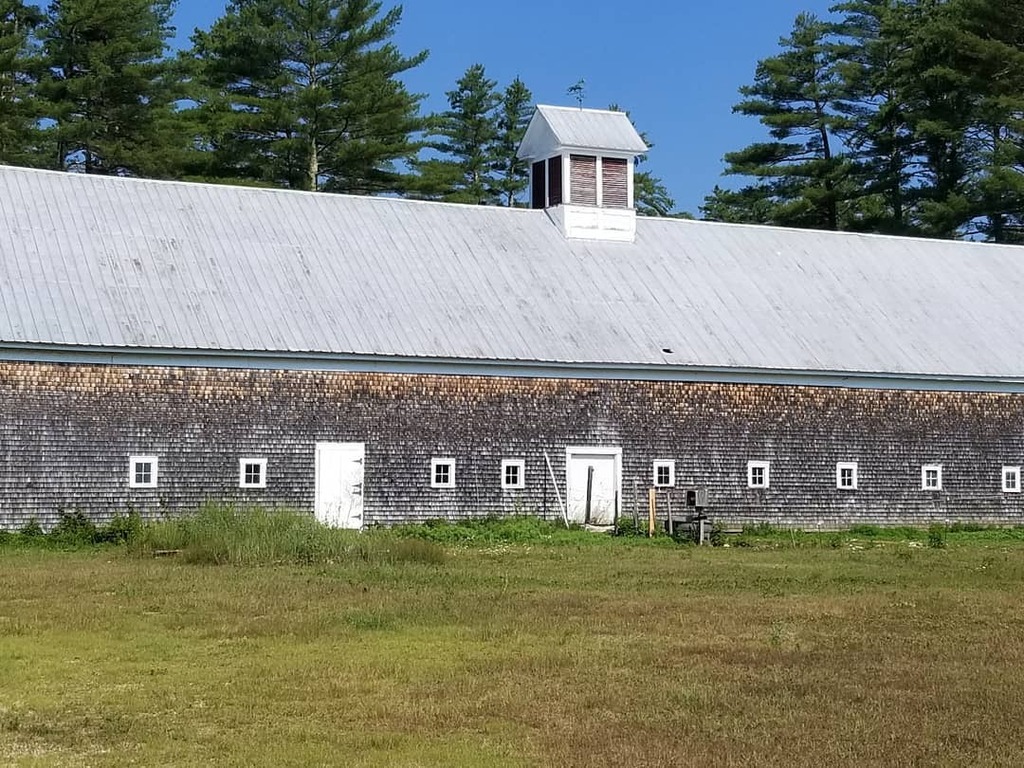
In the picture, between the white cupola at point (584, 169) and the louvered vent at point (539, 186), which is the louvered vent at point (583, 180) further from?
the louvered vent at point (539, 186)

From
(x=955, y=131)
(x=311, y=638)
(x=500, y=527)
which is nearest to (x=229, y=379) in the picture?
(x=500, y=527)

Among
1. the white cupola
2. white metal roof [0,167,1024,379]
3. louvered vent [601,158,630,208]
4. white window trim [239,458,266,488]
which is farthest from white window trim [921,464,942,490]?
white window trim [239,458,266,488]

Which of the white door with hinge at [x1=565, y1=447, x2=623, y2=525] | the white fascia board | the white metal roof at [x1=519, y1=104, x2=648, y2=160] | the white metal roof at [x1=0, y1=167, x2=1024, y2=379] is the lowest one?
the white door with hinge at [x1=565, y1=447, x2=623, y2=525]

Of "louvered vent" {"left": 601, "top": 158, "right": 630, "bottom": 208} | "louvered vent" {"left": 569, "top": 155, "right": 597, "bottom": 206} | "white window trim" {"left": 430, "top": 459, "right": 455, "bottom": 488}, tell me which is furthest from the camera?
"louvered vent" {"left": 601, "top": 158, "right": 630, "bottom": 208}

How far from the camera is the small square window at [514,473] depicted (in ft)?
90.1

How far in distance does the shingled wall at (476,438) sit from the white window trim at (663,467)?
12 cm

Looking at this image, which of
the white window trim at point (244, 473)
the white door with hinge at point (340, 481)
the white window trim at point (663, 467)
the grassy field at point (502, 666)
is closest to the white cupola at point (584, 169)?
the white window trim at point (663, 467)

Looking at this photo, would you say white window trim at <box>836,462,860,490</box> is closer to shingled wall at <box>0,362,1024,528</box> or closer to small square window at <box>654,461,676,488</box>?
shingled wall at <box>0,362,1024,528</box>

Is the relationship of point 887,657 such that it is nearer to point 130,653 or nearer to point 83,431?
point 130,653

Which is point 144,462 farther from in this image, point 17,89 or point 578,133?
point 17,89

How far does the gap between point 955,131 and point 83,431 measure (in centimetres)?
3650

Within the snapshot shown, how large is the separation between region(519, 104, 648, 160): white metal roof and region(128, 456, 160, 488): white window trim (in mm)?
13604

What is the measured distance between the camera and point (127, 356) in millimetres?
24672

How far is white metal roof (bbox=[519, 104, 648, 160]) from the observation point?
34.6 metres
